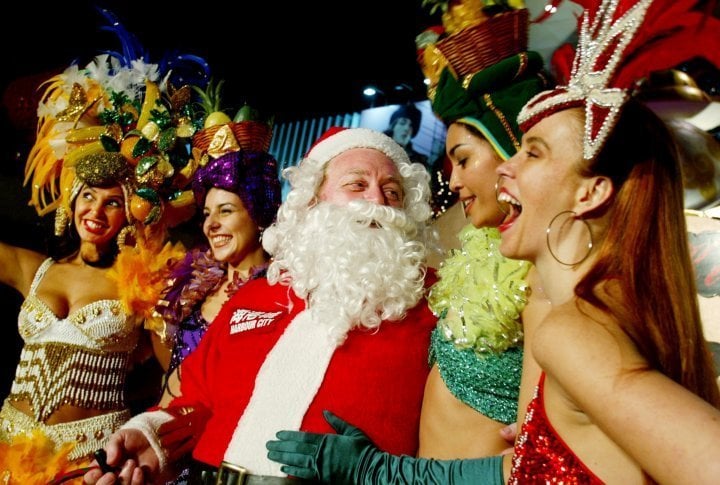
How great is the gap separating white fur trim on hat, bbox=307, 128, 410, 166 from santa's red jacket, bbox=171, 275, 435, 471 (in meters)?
0.67

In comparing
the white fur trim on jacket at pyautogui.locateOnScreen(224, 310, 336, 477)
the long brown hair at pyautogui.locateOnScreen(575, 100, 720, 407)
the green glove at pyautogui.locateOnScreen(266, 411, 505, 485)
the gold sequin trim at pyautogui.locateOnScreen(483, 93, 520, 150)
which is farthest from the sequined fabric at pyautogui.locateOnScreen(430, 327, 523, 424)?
the gold sequin trim at pyautogui.locateOnScreen(483, 93, 520, 150)

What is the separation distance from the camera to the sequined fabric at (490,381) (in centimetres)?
163

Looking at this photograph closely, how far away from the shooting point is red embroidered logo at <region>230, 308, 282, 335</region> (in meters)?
2.07

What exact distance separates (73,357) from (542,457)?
2.59 m

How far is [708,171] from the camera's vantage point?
6.28ft

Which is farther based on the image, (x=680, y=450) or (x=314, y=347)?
(x=314, y=347)

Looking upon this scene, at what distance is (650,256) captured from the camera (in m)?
1.11

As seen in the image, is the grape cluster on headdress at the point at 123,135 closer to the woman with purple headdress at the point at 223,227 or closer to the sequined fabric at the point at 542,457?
the woman with purple headdress at the point at 223,227

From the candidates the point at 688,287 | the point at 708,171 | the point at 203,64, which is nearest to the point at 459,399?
the point at 688,287

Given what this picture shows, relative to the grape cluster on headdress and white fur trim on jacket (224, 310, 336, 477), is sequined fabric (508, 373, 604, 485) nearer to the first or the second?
white fur trim on jacket (224, 310, 336, 477)

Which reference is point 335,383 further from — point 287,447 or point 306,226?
point 306,226

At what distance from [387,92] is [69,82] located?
5.24 metres

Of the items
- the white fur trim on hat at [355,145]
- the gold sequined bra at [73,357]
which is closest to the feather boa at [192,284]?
the gold sequined bra at [73,357]

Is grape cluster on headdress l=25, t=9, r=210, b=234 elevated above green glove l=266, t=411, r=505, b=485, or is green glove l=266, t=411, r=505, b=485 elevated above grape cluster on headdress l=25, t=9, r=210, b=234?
grape cluster on headdress l=25, t=9, r=210, b=234
